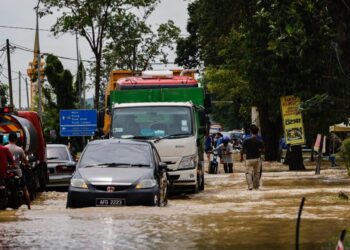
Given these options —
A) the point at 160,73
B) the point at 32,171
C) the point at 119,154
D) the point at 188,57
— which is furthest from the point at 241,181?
the point at 188,57

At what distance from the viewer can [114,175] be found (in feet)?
58.9

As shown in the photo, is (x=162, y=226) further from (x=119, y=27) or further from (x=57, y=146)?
(x=119, y=27)

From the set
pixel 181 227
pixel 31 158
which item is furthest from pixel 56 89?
pixel 181 227

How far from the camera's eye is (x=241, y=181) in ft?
105

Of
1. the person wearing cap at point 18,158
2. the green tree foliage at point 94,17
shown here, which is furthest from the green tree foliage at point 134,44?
the person wearing cap at point 18,158

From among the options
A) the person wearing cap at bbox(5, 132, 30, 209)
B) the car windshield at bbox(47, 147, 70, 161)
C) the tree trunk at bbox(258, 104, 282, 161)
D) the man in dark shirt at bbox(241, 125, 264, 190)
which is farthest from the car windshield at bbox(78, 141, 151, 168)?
the tree trunk at bbox(258, 104, 282, 161)

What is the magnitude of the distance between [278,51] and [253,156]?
8.23m

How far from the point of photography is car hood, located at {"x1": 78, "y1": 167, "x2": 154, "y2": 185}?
58.1ft

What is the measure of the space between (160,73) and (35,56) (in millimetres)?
35184

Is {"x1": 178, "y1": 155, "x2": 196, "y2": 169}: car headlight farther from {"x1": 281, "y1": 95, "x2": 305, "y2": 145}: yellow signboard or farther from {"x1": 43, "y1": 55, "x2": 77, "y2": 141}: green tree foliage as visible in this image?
{"x1": 43, "y1": 55, "x2": 77, "y2": 141}: green tree foliage

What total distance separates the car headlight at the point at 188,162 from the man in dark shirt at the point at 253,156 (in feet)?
8.85

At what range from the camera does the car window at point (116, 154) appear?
1873 centimetres

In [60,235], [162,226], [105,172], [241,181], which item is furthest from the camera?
[241,181]

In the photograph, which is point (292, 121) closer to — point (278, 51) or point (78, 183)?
point (278, 51)
